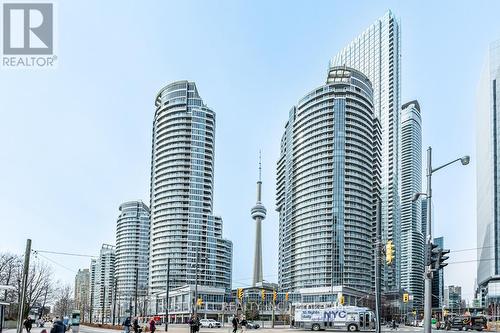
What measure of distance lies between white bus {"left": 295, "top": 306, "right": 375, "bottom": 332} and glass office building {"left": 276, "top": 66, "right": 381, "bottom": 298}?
356ft

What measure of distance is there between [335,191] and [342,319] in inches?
4706

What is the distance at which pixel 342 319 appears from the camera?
60.4m

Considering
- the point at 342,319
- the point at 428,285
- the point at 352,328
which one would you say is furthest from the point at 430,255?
the point at 342,319

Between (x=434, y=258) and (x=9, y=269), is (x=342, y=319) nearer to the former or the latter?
(x=434, y=258)

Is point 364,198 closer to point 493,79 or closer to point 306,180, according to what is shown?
point 306,180

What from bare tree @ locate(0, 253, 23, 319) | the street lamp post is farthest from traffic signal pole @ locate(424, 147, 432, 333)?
bare tree @ locate(0, 253, 23, 319)

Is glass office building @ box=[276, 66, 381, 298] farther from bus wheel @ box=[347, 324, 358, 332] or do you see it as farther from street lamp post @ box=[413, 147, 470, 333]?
street lamp post @ box=[413, 147, 470, 333]

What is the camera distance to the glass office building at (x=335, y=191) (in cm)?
17738

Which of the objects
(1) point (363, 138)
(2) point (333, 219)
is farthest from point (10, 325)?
(1) point (363, 138)

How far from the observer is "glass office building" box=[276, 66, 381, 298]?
582 ft

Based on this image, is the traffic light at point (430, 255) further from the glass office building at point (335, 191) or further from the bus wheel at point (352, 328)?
the glass office building at point (335, 191)

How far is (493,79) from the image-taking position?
176 meters

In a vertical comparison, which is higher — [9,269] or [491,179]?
[491,179]

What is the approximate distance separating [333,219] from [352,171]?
55.2ft
